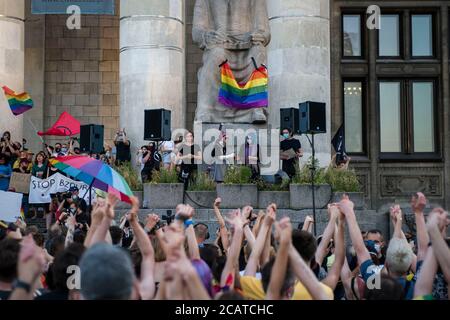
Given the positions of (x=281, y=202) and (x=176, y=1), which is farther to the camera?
(x=176, y=1)

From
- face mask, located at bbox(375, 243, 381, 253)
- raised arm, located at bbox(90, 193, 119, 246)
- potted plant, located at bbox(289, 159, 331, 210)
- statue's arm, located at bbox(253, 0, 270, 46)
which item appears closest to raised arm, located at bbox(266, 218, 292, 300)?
raised arm, located at bbox(90, 193, 119, 246)

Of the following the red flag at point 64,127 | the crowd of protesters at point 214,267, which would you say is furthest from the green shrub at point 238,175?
the crowd of protesters at point 214,267

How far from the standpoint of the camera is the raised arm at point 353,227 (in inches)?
293

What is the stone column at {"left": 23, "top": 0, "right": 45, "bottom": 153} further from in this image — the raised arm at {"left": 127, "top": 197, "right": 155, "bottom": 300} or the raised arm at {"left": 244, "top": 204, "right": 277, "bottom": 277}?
the raised arm at {"left": 244, "top": 204, "right": 277, "bottom": 277}

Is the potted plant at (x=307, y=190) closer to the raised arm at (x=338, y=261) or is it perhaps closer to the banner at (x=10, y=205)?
the banner at (x=10, y=205)

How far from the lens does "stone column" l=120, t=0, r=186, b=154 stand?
24.4 metres

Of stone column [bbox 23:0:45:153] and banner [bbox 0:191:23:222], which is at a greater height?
stone column [bbox 23:0:45:153]

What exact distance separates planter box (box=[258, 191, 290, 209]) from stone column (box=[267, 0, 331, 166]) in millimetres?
4356

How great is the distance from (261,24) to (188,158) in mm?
3234

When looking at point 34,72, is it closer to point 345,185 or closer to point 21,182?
point 21,182

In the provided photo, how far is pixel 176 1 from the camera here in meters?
24.8

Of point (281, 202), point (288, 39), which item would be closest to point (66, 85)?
point (288, 39)
